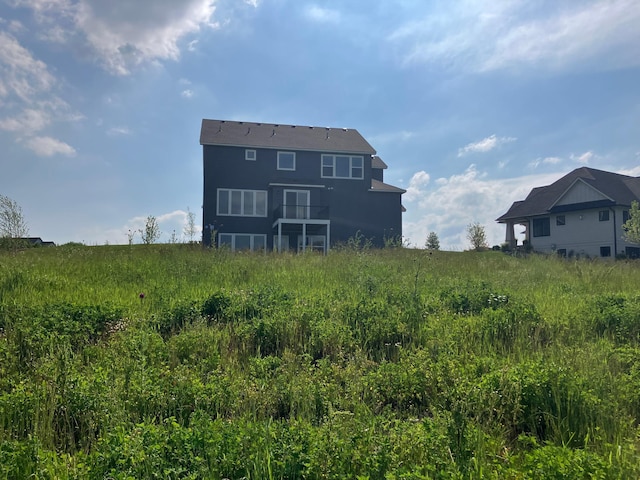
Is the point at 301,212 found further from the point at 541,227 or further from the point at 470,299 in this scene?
the point at 541,227

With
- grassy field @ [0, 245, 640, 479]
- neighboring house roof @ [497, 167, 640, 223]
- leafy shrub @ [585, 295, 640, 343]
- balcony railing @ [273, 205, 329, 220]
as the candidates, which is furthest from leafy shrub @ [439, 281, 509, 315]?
neighboring house roof @ [497, 167, 640, 223]

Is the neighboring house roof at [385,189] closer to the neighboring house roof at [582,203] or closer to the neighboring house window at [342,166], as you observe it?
the neighboring house window at [342,166]

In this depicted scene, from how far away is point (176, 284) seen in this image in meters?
7.59

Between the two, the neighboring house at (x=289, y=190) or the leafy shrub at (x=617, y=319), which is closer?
the leafy shrub at (x=617, y=319)

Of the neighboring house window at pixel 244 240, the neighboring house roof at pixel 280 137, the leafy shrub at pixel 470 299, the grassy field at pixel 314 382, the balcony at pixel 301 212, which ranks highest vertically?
the neighboring house roof at pixel 280 137

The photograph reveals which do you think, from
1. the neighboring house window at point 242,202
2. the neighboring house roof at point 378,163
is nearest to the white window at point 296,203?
the neighboring house window at point 242,202

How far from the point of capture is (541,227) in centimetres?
3341

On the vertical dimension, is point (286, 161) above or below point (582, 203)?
above

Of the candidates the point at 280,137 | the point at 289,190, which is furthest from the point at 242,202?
the point at 280,137

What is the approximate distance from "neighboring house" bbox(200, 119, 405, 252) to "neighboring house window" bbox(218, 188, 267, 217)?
0.06m

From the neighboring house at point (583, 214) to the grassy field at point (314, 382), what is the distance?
25081 millimetres

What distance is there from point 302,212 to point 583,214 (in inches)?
783

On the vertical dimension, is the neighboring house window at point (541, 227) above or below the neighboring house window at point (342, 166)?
below

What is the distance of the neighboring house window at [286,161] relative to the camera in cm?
2667
